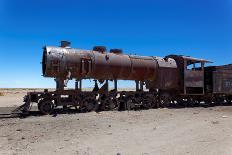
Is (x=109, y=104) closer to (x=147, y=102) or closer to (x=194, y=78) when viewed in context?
(x=147, y=102)

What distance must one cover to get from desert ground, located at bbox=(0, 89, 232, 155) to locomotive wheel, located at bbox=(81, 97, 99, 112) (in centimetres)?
305

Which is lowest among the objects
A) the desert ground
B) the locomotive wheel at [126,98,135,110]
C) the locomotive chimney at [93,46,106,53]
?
the desert ground

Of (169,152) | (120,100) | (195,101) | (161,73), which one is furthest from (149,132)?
(195,101)

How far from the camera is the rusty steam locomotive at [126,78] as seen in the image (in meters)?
18.0

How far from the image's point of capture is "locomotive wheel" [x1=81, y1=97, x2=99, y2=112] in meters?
18.7

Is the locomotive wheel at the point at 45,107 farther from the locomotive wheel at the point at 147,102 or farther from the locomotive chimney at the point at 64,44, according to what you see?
the locomotive wheel at the point at 147,102

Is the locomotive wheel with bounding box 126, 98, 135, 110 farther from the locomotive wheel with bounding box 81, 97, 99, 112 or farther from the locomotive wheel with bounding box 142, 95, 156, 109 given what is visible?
the locomotive wheel with bounding box 81, 97, 99, 112

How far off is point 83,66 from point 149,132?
320 inches

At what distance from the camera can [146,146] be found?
951 centimetres

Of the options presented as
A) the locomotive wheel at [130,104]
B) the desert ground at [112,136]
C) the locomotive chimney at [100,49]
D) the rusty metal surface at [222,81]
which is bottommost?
the desert ground at [112,136]

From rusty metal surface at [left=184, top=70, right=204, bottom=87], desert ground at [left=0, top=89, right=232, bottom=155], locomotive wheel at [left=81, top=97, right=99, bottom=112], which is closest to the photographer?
desert ground at [left=0, top=89, right=232, bottom=155]

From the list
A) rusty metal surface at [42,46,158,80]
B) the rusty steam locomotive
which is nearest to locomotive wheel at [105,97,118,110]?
the rusty steam locomotive

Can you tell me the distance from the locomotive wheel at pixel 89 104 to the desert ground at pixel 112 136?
10.0 ft

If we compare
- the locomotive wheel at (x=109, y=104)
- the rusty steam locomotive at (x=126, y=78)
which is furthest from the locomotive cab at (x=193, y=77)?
the locomotive wheel at (x=109, y=104)
